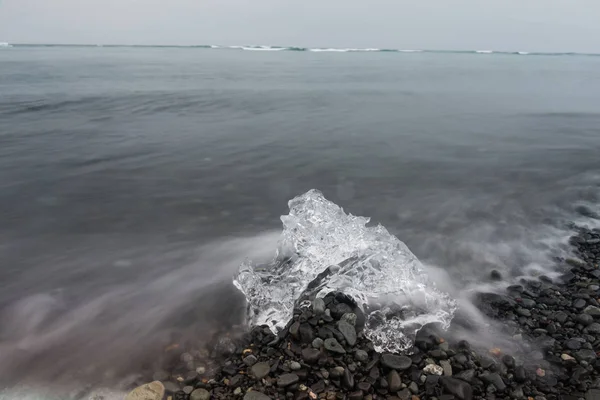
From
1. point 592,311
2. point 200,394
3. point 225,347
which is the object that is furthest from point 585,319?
point 200,394

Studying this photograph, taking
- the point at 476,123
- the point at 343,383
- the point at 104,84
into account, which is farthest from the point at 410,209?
the point at 104,84

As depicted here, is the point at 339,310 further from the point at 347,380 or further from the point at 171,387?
the point at 171,387

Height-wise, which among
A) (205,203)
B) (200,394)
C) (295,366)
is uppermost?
(295,366)

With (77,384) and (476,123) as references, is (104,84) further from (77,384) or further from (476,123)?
(77,384)

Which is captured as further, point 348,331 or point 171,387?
point 348,331

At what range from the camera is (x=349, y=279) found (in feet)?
→ 15.3

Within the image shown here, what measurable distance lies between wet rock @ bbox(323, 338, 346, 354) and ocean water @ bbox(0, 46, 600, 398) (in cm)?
124

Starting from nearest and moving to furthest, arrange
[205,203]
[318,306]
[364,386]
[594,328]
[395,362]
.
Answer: [364,386], [395,362], [594,328], [318,306], [205,203]

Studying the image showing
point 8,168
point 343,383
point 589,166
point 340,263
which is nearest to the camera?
point 343,383

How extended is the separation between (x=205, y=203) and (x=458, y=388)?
221 inches

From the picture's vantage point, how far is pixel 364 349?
12.5 feet

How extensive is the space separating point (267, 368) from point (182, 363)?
0.86m

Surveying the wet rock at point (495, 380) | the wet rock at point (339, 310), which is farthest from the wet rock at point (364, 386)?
the wet rock at point (495, 380)

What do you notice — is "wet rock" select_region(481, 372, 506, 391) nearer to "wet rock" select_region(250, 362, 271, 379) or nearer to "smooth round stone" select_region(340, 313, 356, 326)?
"smooth round stone" select_region(340, 313, 356, 326)
